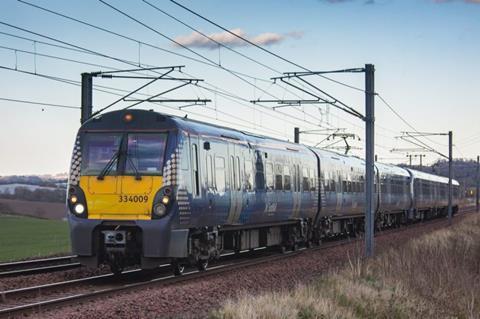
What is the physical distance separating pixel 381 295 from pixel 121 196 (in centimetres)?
539

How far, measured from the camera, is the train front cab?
14977 mm

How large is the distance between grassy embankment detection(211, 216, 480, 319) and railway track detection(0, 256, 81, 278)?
5.60m

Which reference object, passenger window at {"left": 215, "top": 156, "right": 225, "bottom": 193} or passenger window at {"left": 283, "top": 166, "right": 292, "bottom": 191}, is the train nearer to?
passenger window at {"left": 215, "top": 156, "right": 225, "bottom": 193}

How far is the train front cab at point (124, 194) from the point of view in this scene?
15.0 m

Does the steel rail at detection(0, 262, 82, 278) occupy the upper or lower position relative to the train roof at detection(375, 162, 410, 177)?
lower

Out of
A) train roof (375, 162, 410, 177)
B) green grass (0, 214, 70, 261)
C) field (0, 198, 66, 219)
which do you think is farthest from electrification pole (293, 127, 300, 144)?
field (0, 198, 66, 219)

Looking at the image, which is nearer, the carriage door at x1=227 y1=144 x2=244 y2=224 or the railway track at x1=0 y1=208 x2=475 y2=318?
the railway track at x1=0 y1=208 x2=475 y2=318

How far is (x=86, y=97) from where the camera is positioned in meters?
22.6

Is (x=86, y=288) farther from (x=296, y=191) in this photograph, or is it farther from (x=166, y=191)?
(x=296, y=191)

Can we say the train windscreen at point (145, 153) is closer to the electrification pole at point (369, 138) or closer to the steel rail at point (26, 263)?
the steel rail at point (26, 263)

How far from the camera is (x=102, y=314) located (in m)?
11.3

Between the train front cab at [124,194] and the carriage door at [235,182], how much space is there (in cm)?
322

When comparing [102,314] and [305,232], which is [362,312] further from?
[305,232]

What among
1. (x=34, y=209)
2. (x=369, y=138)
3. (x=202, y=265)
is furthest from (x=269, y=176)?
(x=34, y=209)
